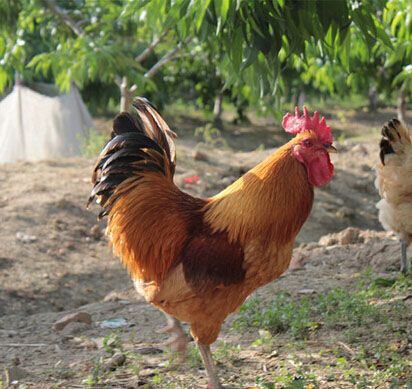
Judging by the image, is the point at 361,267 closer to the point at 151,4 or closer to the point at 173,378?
the point at 173,378

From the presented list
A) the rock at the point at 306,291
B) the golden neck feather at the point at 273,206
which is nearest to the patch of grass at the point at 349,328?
the rock at the point at 306,291

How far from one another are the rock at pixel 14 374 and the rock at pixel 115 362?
19.3 inches

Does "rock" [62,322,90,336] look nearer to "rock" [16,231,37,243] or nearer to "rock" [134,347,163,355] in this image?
"rock" [134,347,163,355]

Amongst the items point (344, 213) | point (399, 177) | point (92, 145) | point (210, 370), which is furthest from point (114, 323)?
point (92, 145)

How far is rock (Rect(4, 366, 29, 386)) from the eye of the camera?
4.14 meters

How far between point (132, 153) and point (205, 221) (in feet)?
1.89

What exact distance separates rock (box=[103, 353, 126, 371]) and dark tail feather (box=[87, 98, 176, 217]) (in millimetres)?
906

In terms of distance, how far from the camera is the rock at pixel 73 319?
17.8 ft

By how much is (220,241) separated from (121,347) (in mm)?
1162

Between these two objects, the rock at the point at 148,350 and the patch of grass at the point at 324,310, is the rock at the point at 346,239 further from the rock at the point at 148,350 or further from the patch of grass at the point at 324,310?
the rock at the point at 148,350

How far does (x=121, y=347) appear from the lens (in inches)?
177

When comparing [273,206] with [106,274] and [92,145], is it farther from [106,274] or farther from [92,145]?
[92,145]

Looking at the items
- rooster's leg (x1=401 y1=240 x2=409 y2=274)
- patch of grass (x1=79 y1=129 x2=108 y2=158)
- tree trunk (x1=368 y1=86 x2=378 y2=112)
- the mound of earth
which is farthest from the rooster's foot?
tree trunk (x1=368 y1=86 x2=378 y2=112)

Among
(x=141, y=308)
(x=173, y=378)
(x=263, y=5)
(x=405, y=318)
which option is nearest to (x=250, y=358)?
(x=173, y=378)
